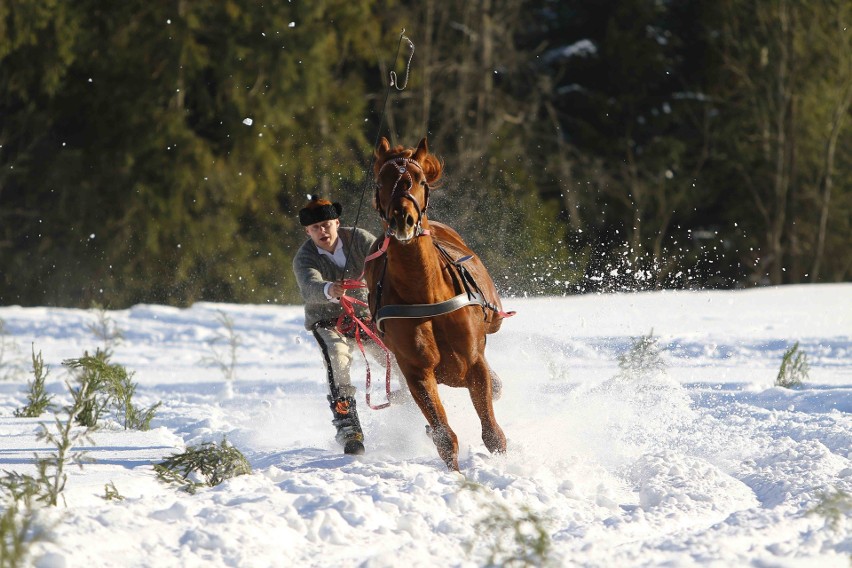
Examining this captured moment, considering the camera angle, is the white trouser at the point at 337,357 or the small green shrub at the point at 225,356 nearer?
the white trouser at the point at 337,357

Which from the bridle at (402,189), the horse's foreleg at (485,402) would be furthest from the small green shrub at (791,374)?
the bridle at (402,189)

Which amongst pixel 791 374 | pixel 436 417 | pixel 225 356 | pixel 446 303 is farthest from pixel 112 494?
pixel 225 356

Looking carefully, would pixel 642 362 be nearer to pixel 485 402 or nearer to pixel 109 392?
pixel 485 402

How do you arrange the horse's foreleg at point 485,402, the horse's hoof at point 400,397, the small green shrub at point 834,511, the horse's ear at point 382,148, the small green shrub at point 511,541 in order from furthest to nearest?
the horse's hoof at point 400,397
the horse's foreleg at point 485,402
the horse's ear at point 382,148
the small green shrub at point 834,511
the small green shrub at point 511,541

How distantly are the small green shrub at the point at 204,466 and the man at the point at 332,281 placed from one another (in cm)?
104

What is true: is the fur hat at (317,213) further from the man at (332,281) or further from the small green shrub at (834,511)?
the small green shrub at (834,511)

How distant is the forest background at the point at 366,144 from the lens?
18234 mm

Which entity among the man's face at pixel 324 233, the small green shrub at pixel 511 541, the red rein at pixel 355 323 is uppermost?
the man's face at pixel 324 233

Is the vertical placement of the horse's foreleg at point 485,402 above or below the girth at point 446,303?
below

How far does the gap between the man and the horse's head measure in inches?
36.5

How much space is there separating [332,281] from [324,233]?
27 centimetres

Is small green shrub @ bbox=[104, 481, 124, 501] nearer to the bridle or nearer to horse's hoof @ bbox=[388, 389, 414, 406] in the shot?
the bridle

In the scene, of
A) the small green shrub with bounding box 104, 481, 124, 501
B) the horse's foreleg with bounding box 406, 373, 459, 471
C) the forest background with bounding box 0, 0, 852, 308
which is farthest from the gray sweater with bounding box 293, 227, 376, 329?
the forest background with bounding box 0, 0, 852, 308

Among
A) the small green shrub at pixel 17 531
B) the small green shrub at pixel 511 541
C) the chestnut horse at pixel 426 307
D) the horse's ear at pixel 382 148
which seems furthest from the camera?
the horse's ear at pixel 382 148
